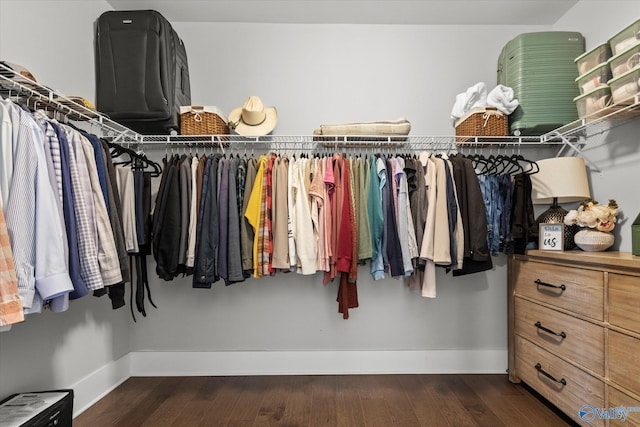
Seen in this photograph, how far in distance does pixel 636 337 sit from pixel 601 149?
3.99 ft

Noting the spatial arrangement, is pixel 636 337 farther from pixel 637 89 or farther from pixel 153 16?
pixel 153 16

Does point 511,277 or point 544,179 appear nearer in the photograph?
point 544,179

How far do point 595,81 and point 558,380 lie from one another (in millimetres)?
1647

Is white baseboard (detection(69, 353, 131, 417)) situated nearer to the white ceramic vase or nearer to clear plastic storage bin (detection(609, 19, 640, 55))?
the white ceramic vase

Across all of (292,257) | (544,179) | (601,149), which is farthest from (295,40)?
(601,149)

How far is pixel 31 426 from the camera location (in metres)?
1.36

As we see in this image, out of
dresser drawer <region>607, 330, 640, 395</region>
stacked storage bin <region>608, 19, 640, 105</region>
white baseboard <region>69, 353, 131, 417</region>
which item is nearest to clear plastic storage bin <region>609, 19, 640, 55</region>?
stacked storage bin <region>608, 19, 640, 105</region>

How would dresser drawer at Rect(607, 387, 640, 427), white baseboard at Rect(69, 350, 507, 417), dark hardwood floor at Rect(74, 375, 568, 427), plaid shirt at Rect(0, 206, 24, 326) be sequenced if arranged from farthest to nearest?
white baseboard at Rect(69, 350, 507, 417) → dark hardwood floor at Rect(74, 375, 568, 427) → dresser drawer at Rect(607, 387, 640, 427) → plaid shirt at Rect(0, 206, 24, 326)

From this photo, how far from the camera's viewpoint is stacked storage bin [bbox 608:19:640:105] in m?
1.58

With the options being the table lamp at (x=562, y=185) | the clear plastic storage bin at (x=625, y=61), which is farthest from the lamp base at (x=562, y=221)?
the clear plastic storage bin at (x=625, y=61)

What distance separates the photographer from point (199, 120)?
2260 millimetres

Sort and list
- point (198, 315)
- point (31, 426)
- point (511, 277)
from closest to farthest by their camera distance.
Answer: point (31, 426), point (511, 277), point (198, 315)

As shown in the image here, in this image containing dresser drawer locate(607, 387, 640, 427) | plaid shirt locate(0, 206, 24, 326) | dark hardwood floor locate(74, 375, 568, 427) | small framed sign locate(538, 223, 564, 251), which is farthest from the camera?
small framed sign locate(538, 223, 564, 251)

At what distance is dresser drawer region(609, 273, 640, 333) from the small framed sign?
46 cm
